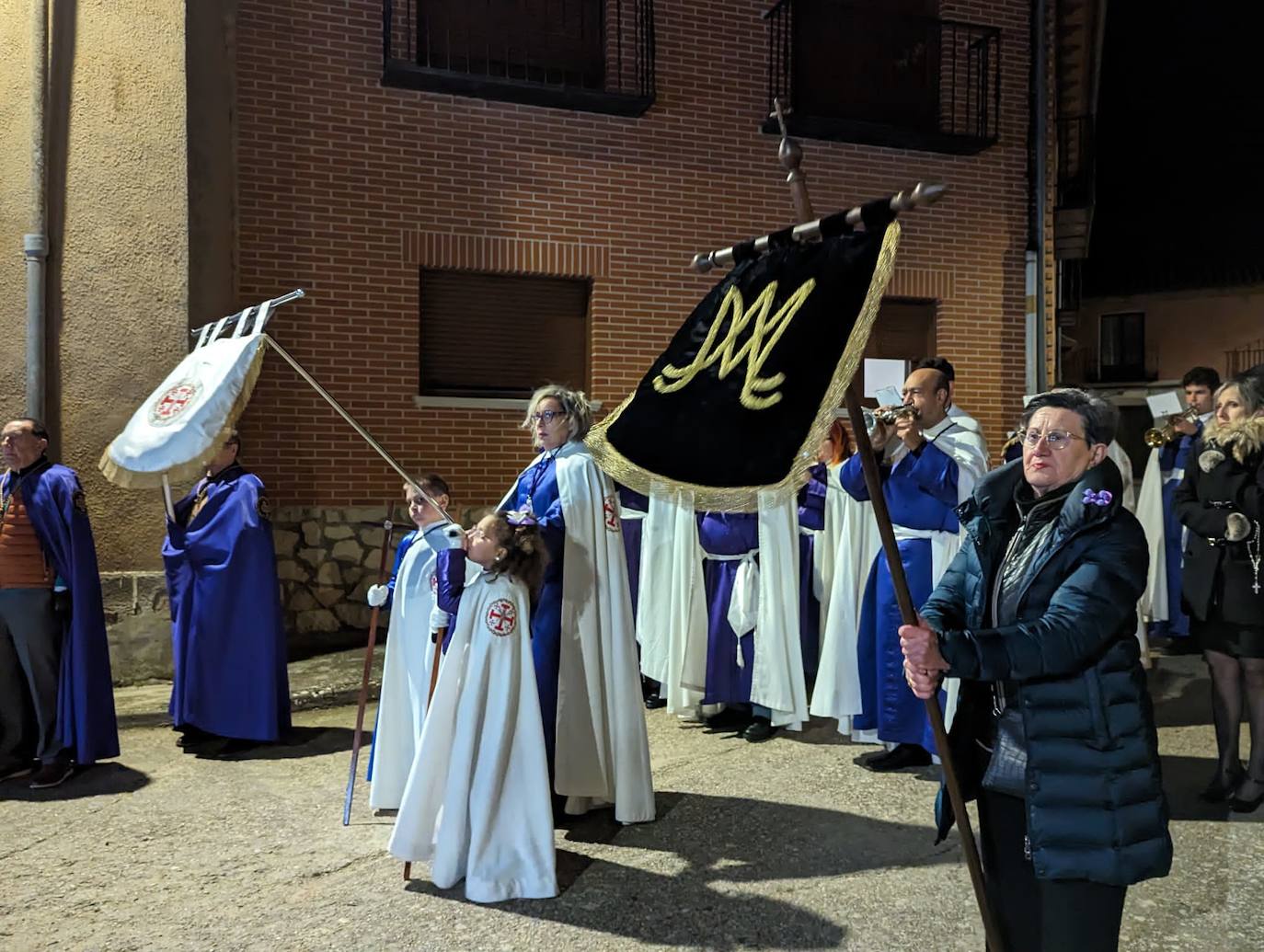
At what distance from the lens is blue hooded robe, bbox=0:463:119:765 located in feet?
18.1

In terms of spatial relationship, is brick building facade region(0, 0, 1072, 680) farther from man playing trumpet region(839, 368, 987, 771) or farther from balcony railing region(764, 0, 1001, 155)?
man playing trumpet region(839, 368, 987, 771)

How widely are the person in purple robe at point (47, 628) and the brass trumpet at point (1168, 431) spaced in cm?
683

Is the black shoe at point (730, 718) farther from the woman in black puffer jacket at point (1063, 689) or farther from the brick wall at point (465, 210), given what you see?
the woman in black puffer jacket at point (1063, 689)

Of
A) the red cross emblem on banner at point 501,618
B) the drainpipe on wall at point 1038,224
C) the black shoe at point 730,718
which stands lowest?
the black shoe at point 730,718

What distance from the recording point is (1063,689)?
241 centimetres

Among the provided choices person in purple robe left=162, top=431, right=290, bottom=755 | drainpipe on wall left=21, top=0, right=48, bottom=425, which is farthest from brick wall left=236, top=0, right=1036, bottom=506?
person in purple robe left=162, top=431, right=290, bottom=755

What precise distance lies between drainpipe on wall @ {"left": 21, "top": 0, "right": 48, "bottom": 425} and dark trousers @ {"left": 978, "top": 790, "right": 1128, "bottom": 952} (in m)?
7.16

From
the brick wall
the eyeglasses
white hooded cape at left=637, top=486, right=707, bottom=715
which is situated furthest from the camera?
the brick wall

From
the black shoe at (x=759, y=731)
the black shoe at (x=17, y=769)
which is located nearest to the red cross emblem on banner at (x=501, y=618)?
the black shoe at (x=759, y=731)

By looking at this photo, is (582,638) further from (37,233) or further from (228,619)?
(37,233)

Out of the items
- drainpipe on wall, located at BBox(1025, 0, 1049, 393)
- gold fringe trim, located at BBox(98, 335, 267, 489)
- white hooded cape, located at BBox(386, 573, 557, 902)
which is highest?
drainpipe on wall, located at BBox(1025, 0, 1049, 393)

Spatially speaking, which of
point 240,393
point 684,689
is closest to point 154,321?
point 240,393

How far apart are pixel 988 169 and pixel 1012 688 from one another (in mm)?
10035

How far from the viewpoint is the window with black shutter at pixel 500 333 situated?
934 centimetres
